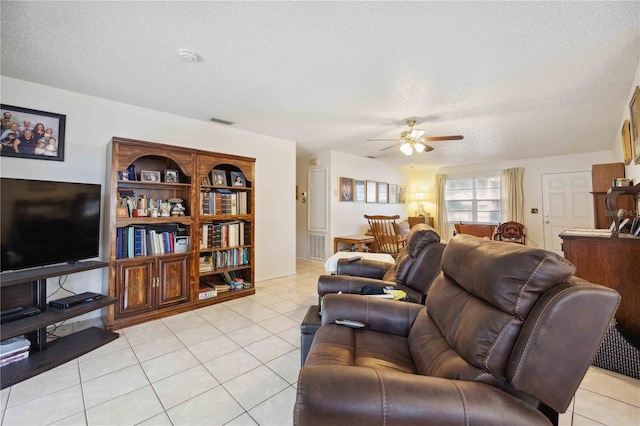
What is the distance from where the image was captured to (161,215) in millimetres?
2994

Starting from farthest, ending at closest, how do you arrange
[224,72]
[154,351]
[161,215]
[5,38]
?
1. [161,215]
2. [224,72]
3. [154,351]
4. [5,38]

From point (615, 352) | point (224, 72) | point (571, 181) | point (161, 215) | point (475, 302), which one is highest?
point (224, 72)

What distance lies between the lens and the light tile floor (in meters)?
1.51

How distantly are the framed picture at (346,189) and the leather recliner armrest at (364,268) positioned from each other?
3025 mm

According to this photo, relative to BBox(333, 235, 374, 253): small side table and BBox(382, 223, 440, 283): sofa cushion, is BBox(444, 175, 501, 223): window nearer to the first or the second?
BBox(333, 235, 374, 253): small side table

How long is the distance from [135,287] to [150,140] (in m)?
1.73

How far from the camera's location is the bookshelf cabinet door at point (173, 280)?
2898 mm

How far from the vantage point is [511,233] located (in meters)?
5.70

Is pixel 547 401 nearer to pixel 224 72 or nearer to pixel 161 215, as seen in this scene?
pixel 224 72

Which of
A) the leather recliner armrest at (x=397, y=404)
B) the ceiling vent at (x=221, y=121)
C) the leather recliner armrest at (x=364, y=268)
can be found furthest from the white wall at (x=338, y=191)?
the leather recliner armrest at (x=397, y=404)

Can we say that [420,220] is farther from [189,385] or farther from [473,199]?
[189,385]

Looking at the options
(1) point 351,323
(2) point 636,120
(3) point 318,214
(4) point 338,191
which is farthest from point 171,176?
(2) point 636,120

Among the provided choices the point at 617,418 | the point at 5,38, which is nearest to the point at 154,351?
the point at 5,38

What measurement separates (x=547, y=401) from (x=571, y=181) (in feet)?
22.6
